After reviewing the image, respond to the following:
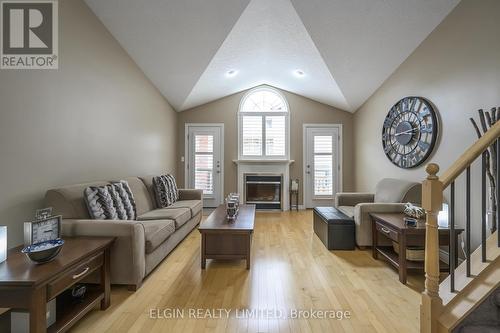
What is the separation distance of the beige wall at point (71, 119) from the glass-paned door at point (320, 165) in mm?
3778

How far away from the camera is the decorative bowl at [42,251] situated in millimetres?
1497

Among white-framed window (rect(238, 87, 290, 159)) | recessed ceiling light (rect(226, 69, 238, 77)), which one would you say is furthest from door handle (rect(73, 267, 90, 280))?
white-framed window (rect(238, 87, 290, 159))

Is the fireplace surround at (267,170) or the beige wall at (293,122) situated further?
the beige wall at (293,122)

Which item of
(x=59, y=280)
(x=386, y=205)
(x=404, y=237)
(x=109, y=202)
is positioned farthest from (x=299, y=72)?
(x=59, y=280)

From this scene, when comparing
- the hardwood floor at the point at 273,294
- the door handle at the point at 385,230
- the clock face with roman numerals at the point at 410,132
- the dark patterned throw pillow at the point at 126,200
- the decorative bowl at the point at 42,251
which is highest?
Answer: the clock face with roman numerals at the point at 410,132

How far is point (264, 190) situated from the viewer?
6066mm

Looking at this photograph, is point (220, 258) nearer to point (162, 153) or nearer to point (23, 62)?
point (23, 62)

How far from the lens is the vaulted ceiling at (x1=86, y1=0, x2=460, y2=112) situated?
9.71 ft

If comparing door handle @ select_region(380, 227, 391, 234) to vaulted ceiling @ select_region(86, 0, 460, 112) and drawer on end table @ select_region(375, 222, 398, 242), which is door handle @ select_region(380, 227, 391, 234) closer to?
drawer on end table @ select_region(375, 222, 398, 242)

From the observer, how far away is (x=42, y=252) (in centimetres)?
151

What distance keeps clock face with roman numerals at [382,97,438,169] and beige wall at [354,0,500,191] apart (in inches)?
3.8

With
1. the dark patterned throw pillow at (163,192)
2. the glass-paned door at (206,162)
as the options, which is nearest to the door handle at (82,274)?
the dark patterned throw pillow at (163,192)

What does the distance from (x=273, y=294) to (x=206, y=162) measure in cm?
435

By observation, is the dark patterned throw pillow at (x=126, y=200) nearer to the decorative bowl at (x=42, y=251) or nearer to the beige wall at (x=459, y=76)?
the decorative bowl at (x=42, y=251)
